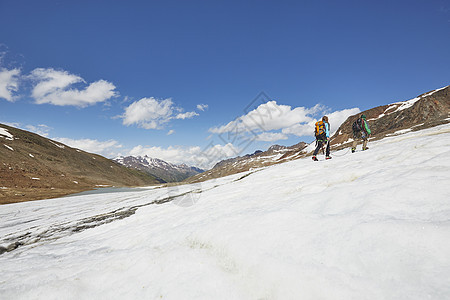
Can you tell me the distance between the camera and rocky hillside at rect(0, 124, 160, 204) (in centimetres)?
4707

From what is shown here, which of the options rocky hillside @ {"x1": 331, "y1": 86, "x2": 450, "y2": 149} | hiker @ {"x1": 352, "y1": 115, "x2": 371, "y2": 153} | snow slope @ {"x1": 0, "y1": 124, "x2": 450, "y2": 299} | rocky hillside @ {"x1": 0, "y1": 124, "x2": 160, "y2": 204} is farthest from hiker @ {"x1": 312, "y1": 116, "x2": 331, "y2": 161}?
rocky hillside @ {"x1": 331, "y1": 86, "x2": 450, "y2": 149}

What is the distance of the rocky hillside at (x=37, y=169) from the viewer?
154 ft

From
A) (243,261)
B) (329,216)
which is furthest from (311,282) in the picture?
(329,216)

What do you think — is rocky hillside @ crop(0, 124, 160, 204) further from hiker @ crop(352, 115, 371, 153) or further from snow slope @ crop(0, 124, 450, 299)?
hiker @ crop(352, 115, 371, 153)

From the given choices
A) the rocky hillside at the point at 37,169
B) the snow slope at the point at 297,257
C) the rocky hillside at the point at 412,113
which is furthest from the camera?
the rocky hillside at the point at 412,113

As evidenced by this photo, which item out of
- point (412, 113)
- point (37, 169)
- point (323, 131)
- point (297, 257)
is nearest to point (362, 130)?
point (323, 131)

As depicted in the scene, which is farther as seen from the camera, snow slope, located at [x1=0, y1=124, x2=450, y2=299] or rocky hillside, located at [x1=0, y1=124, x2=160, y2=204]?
rocky hillside, located at [x1=0, y1=124, x2=160, y2=204]

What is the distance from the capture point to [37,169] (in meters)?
69.4

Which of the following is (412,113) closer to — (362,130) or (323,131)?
(362,130)

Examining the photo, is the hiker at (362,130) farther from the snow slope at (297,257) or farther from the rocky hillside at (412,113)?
the rocky hillside at (412,113)

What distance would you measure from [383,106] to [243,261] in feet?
390

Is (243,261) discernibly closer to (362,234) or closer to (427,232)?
(362,234)

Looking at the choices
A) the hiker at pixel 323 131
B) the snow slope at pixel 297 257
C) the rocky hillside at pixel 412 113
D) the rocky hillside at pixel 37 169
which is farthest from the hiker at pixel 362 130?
the rocky hillside at pixel 37 169

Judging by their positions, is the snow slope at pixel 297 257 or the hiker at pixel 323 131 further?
the hiker at pixel 323 131
